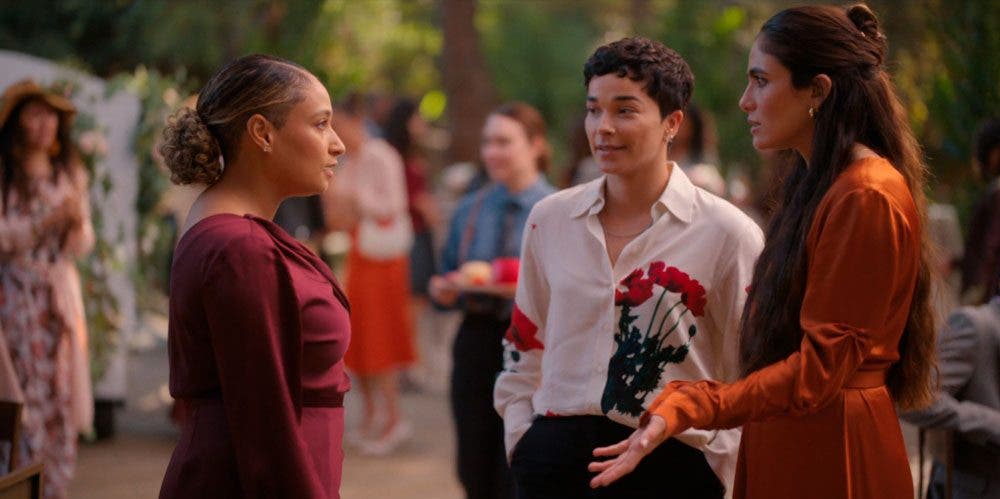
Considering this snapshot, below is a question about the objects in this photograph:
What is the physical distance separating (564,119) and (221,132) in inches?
802

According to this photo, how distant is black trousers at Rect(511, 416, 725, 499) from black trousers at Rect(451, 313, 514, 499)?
2.23m

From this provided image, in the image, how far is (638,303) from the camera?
12.0 ft

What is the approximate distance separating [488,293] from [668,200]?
2.20 metres

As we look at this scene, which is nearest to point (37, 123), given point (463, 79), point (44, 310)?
point (44, 310)

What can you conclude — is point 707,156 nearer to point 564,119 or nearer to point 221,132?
point 221,132

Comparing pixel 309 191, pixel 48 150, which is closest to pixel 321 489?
pixel 309 191

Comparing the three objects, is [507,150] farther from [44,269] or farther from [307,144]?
[307,144]

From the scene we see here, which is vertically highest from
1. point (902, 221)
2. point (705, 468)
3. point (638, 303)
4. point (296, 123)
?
point (296, 123)

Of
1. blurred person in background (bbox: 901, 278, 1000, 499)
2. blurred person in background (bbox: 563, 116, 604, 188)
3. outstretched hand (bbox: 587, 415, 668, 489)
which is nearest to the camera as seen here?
outstretched hand (bbox: 587, 415, 668, 489)

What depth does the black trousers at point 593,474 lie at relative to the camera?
12.0 ft

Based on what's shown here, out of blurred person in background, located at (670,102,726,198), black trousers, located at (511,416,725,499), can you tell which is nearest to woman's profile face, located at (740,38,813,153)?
black trousers, located at (511,416,725,499)

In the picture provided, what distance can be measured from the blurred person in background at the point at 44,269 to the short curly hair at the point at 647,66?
12.0 feet

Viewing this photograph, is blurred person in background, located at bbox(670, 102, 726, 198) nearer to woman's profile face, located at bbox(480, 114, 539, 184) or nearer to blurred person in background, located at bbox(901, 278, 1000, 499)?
woman's profile face, located at bbox(480, 114, 539, 184)

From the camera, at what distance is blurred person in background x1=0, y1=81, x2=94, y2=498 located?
6637 mm
